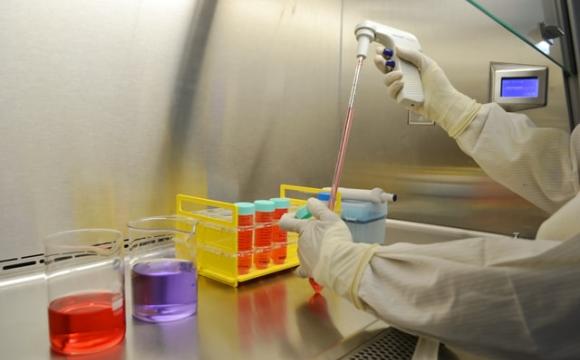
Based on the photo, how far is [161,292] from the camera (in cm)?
84

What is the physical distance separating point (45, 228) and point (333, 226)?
0.64 meters

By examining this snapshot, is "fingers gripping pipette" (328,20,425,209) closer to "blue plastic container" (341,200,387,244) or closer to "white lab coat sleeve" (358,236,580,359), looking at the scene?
"blue plastic container" (341,200,387,244)

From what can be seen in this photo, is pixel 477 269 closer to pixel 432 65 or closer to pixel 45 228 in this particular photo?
pixel 432 65

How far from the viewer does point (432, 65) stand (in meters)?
1.25

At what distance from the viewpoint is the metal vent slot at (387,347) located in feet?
2.59

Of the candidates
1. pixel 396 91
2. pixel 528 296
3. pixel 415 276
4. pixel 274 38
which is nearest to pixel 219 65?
pixel 274 38

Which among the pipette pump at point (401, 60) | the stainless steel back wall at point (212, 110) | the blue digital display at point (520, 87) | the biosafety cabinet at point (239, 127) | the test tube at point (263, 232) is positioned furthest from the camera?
the blue digital display at point (520, 87)

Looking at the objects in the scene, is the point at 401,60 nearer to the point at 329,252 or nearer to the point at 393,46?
the point at 393,46

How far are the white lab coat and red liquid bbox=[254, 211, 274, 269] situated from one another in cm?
37

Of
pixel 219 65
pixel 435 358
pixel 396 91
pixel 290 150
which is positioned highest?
pixel 219 65

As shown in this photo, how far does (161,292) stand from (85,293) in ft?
0.43

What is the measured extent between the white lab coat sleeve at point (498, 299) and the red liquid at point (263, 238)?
1.40 ft

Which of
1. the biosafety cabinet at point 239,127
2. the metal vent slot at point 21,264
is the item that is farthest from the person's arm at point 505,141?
the metal vent slot at point 21,264

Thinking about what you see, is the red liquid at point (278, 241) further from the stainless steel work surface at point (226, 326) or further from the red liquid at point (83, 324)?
the red liquid at point (83, 324)
